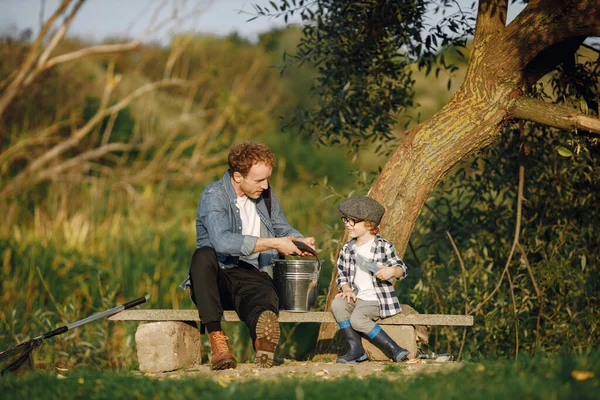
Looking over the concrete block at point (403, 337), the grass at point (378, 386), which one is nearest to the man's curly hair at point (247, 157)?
the concrete block at point (403, 337)

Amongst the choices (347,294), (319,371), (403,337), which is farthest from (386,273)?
(319,371)

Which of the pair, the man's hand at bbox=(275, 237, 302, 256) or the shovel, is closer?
the man's hand at bbox=(275, 237, 302, 256)

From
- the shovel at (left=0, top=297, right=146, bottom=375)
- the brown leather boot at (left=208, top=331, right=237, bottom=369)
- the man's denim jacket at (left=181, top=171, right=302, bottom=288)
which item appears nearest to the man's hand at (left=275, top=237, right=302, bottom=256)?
the man's denim jacket at (left=181, top=171, right=302, bottom=288)

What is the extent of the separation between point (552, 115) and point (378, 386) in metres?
3.02

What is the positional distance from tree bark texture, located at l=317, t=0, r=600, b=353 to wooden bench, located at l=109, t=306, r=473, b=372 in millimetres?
664

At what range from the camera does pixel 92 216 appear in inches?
472

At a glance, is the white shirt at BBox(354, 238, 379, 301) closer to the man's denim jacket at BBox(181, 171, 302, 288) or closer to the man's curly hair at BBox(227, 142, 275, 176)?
the man's denim jacket at BBox(181, 171, 302, 288)

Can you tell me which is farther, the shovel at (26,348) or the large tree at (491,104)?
the large tree at (491,104)

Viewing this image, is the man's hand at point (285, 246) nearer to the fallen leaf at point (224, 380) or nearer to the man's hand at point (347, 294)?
the man's hand at point (347, 294)

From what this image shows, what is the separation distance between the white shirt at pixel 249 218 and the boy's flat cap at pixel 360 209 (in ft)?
2.49

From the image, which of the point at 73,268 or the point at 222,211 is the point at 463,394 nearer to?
the point at 222,211

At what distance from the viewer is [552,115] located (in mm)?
6293

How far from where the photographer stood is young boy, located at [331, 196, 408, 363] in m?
5.68

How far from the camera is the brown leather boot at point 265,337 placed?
17.9 ft
